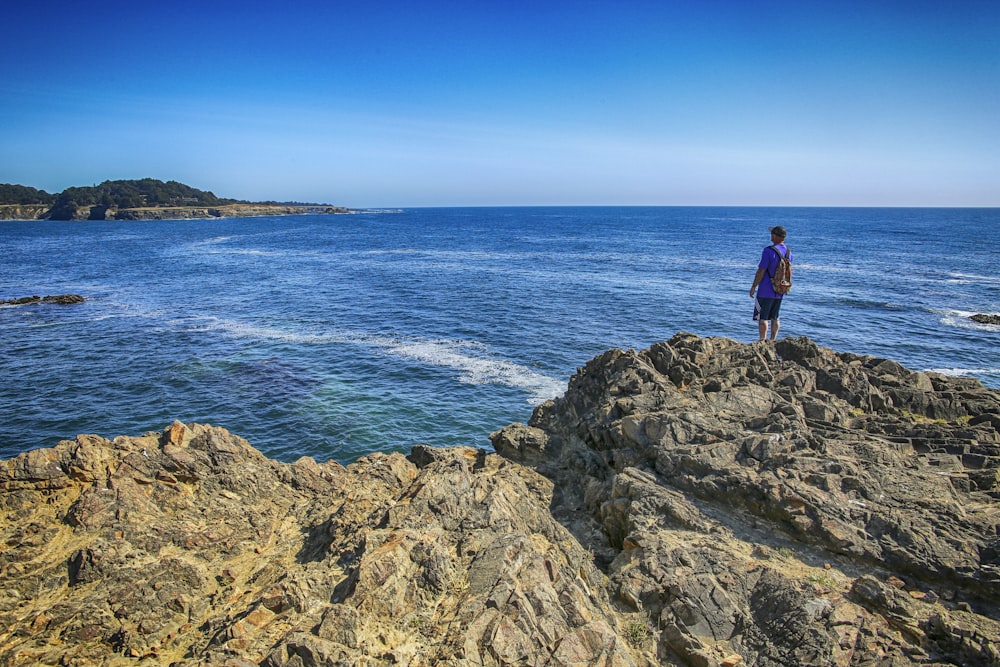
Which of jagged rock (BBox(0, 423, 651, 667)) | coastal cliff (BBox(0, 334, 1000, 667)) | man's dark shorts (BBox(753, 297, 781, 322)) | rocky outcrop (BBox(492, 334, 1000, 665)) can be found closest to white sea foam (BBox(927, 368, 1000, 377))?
rocky outcrop (BBox(492, 334, 1000, 665))

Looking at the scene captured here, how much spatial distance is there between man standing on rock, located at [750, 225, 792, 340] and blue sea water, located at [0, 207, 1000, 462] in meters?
10.5

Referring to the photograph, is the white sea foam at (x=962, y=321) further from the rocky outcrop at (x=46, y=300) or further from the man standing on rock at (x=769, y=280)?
the rocky outcrop at (x=46, y=300)

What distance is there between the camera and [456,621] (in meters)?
6.75

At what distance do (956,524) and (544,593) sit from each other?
6400 millimetres

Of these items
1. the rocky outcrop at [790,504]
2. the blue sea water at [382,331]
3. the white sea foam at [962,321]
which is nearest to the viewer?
the rocky outcrop at [790,504]

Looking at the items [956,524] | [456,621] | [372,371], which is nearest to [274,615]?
[456,621]

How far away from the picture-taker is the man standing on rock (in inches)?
589

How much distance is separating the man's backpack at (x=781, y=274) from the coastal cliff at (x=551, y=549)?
158 inches

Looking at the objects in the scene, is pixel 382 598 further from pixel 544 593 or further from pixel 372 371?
pixel 372 371

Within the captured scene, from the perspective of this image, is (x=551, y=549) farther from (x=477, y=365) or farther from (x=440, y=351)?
(x=440, y=351)

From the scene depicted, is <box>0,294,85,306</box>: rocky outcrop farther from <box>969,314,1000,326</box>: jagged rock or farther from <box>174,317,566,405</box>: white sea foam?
<box>969,314,1000,326</box>: jagged rock

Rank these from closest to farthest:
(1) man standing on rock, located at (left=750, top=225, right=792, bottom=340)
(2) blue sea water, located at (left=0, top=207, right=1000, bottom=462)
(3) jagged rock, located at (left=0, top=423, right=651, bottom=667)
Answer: (3) jagged rock, located at (left=0, top=423, right=651, bottom=667)
(1) man standing on rock, located at (left=750, top=225, right=792, bottom=340)
(2) blue sea water, located at (left=0, top=207, right=1000, bottom=462)

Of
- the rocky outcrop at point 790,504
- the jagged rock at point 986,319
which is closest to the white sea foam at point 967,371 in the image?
the jagged rock at point 986,319

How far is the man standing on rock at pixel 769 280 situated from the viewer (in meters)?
15.0
